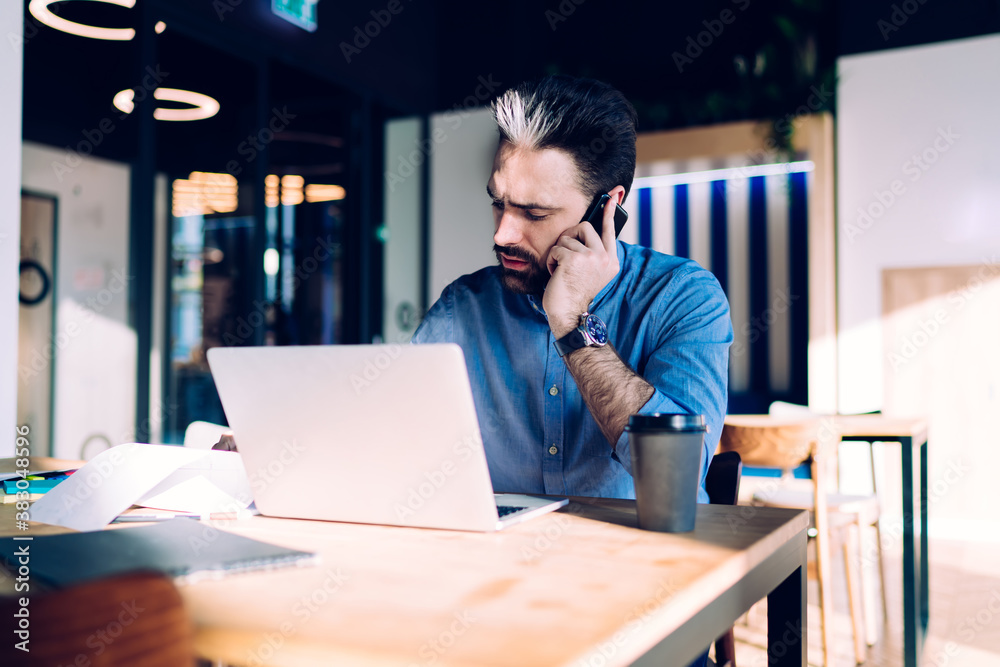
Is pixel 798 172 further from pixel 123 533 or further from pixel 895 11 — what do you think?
pixel 123 533

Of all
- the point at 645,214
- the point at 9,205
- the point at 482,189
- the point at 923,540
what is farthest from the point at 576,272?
the point at 482,189

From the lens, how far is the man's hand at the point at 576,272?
4.29 feet

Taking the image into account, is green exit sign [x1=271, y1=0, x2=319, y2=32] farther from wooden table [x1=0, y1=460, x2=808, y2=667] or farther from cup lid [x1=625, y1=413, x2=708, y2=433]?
cup lid [x1=625, y1=413, x2=708, y2=433]

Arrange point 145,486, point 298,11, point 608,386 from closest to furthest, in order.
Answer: point 145,486
point 608,386
point 298,11

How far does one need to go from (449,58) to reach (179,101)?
2474mm

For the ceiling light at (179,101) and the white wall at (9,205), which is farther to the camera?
the ceiling light at (179,101)

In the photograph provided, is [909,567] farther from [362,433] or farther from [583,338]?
[362,433]

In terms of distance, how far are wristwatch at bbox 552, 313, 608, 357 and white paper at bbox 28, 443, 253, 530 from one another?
52 centimetres

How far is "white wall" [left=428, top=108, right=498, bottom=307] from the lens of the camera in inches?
244

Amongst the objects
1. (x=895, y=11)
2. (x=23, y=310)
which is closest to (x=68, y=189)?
(x=23, y=310)

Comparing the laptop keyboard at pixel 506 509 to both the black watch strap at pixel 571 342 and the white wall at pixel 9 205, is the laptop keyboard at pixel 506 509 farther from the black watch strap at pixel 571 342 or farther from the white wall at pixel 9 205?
the white wall at pixel 9 205

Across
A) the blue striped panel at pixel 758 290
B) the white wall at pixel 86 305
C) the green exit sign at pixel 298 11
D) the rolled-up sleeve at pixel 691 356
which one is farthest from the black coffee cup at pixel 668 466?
the white wall at pixel 86 305

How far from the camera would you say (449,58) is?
6.44 metres

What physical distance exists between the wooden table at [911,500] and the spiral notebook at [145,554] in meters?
2.11
